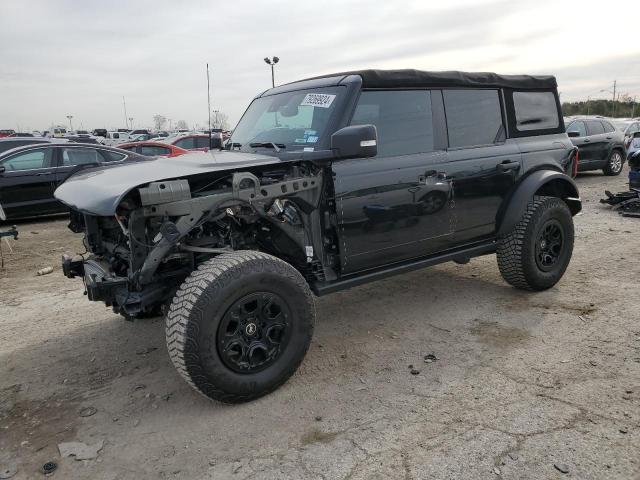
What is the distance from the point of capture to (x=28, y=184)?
9.24 m

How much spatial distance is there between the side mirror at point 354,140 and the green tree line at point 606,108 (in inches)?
1919

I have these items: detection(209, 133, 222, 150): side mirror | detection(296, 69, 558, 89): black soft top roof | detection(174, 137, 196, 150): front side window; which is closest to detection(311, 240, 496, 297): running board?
detection(296, 69, 558, 89): black soft top roof

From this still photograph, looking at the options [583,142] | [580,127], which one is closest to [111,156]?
[583,142]

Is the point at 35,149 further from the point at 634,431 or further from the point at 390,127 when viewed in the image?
the point at 634,431

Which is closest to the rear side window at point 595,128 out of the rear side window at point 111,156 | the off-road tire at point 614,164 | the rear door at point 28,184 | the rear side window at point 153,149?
the off-road tire at point 614,164

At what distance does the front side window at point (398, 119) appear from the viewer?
3.75 metres

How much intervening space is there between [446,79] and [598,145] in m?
11.5

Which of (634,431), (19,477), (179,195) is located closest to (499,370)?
(634,431)

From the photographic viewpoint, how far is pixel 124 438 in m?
2.87

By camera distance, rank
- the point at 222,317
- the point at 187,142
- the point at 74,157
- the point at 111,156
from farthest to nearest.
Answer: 1. the point at 187,142
2. the point at 111,156
3. the point at 74,157
4. the point at 222,317

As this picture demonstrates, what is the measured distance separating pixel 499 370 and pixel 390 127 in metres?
1.93

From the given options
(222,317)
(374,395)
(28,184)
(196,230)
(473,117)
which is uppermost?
(473,117)

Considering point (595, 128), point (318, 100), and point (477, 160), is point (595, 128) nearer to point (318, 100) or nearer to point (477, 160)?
point (477, 160)

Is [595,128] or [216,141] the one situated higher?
[595,128]
